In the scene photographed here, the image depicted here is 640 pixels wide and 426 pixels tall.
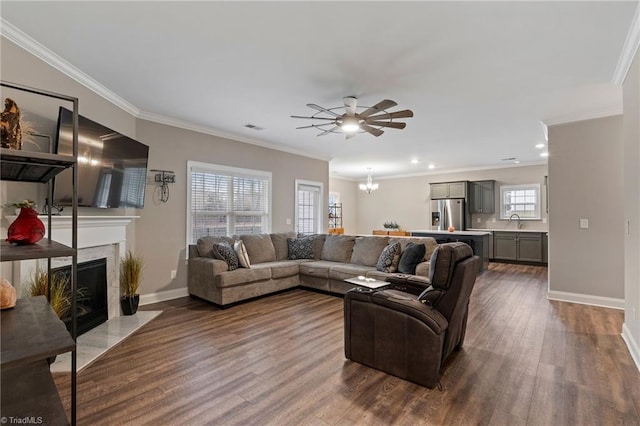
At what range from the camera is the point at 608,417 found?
1990 mm

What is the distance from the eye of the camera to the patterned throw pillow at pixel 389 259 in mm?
4566

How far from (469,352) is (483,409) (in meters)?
0.92

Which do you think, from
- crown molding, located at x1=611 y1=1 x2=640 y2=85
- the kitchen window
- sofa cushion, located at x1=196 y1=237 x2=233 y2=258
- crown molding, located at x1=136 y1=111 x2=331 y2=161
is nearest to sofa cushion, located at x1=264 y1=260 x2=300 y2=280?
sofa cushion, located at x1=196 y1=237 x2=233 y2=258

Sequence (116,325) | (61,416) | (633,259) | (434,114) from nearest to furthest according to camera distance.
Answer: (61,416), (633,259), (116,325), (434,114)

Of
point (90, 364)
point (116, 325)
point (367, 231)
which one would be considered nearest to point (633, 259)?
point (90, 364)

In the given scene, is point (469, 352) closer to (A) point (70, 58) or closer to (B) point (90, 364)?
(B) point (90, 364)

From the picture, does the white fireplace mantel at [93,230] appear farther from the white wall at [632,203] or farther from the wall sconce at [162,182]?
the white wall at [632,203]

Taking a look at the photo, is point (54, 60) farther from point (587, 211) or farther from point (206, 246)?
point (587, 211)

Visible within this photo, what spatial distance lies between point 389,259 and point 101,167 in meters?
3.78

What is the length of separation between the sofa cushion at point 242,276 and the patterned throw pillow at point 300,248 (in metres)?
0.94

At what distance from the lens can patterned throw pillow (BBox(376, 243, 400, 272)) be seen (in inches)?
180

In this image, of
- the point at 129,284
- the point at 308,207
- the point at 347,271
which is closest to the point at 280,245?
the point at 347,271

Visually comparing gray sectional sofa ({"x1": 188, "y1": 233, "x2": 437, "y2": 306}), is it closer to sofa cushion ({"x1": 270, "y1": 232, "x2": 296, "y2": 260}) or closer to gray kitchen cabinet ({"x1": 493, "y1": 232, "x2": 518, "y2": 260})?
sofa cushion ({"x1": 270, "y1": 232, "x2": 296, "y2": 260})

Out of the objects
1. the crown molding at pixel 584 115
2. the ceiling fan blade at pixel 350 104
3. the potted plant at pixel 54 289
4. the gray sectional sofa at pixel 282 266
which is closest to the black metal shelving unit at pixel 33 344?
the potted plant at pixel 54 289
